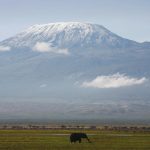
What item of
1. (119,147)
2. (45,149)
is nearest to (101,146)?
(119,147)

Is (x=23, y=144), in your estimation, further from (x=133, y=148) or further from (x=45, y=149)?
(x=133, y=148)

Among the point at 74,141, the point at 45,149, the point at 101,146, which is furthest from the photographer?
the point at 74,141

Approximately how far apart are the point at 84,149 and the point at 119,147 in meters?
3.53

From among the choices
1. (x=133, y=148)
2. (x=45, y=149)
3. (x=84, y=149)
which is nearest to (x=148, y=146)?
(x=133, y=148)

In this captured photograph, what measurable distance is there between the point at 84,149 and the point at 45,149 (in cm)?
363

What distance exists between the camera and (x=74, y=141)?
64.2 meters

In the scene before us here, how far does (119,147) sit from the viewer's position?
184 feet

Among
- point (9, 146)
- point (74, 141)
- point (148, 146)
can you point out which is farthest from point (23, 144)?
point (148, 146)

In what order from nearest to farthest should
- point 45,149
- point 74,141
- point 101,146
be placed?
point 45,149 < point 101,146 < point 74,141

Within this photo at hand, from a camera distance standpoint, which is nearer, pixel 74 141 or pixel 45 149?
pixel 45 149

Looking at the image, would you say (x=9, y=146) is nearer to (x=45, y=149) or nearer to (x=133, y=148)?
(x=45, y=149)

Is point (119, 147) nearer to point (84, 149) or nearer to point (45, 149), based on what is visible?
point (84, 149)

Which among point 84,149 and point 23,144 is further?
point 23,144

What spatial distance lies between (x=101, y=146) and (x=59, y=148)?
4.57 m
